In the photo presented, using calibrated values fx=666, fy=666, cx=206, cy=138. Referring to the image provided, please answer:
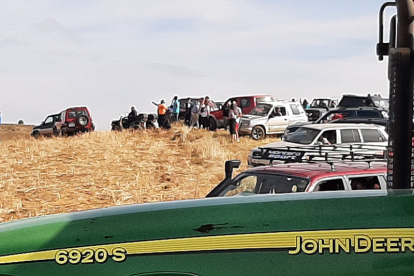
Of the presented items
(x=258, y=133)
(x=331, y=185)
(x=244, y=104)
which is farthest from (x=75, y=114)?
(x=331, y=185)

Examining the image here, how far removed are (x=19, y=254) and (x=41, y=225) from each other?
0.20m

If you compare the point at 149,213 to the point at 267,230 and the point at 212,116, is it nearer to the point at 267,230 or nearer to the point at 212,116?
the point at 267,230

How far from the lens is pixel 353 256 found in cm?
270

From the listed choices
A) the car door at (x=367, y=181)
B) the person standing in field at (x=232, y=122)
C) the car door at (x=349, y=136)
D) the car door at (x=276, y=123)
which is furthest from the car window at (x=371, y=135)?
the car door at (x=276, y=123)

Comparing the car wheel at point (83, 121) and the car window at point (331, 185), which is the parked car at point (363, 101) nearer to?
the car wheel at point (83, 121)

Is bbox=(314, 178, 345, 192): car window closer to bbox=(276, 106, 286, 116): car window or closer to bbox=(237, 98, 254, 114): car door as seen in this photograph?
bbox=(276, 106, 286, 116): car window

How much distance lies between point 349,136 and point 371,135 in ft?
1.82

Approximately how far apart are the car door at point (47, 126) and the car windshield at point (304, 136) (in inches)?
805

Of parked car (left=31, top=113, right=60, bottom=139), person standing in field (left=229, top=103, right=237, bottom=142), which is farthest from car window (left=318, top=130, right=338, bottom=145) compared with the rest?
parked car (left=31, top=113, right=60, bottom=139)

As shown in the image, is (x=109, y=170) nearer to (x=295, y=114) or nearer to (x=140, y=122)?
(x=295, y=114)

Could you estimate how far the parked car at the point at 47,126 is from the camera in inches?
1375

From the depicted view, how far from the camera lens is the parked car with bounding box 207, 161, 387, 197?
7660mm

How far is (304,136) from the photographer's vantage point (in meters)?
16.8

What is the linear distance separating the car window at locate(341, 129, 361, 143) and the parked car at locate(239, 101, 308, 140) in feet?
33.3
